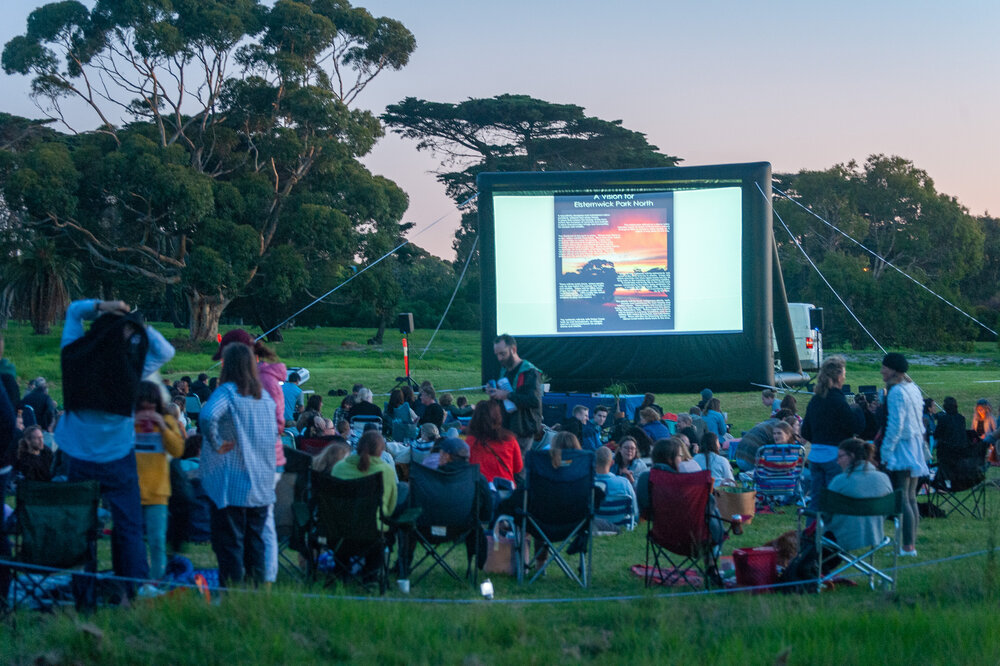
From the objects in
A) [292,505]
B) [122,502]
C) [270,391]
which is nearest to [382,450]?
[292,505]

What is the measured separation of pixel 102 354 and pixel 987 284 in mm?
45738

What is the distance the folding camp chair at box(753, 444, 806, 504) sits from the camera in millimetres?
7711

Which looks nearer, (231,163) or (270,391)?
(270,391)

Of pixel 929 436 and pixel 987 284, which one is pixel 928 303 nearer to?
pixel 987 284

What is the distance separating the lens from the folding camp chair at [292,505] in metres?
5.26

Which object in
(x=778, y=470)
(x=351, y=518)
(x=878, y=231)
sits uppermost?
(x=878, y=231)

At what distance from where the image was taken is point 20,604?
168 inches

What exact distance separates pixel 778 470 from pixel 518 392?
248 cm

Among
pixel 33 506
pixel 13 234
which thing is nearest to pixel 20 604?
pixel 33 506

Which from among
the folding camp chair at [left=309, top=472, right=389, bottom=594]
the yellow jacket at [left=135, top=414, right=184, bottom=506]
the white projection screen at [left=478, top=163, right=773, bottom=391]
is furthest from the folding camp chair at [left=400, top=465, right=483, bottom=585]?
the white projection screen at [left=478, top=163, right=773, bottom=391]

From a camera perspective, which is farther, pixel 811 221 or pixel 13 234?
pixel 811 221

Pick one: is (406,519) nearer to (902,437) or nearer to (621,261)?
(902,437)

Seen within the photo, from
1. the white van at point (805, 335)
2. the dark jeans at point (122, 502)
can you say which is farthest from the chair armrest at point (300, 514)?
the white van at point (805, 335)

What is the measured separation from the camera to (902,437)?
19.5 ft
